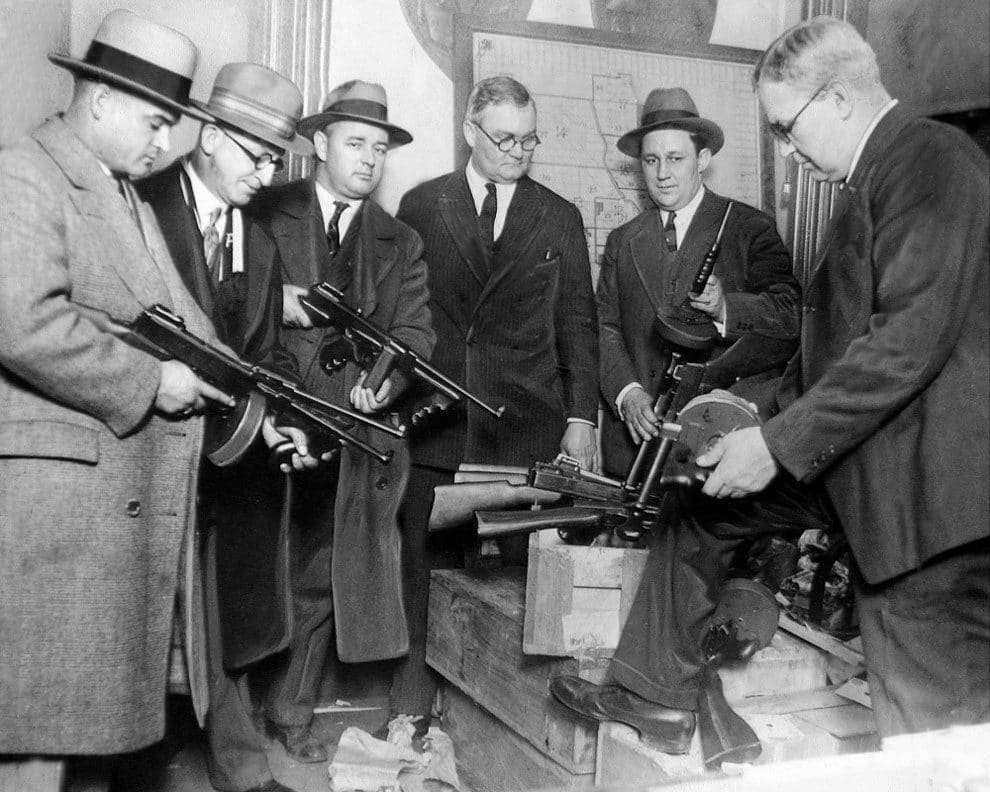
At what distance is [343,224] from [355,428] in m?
0.53

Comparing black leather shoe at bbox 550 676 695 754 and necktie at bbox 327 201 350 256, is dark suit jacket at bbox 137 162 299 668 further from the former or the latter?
black leather shoe at bbox 550 676 695 754

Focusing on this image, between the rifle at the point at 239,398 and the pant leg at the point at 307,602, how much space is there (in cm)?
14

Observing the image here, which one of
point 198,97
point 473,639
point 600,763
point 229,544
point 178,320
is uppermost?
point 198,97

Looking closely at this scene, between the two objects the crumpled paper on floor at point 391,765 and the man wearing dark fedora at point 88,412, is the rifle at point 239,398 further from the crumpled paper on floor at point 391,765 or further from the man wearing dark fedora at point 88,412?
the crumpled paper on floor at point 391,765

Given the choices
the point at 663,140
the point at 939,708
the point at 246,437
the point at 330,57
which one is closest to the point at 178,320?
the point at 246,437

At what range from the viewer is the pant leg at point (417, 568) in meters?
2.63

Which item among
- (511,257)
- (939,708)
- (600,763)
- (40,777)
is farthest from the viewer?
(511,257)

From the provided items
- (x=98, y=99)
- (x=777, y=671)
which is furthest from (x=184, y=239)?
(x=777, y=671)

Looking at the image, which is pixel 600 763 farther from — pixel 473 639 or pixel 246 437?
pixel 246 437

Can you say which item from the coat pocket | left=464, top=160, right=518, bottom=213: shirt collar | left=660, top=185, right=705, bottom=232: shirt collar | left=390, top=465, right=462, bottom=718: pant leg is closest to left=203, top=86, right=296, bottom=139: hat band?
left=464, top=160, right=518, bottom=213: shirt collar

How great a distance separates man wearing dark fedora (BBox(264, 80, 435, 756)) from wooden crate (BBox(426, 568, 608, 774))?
0.46 feet

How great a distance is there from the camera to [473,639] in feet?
8.99

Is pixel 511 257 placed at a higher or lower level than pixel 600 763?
higher

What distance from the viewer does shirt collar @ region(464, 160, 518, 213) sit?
2.59 meters
